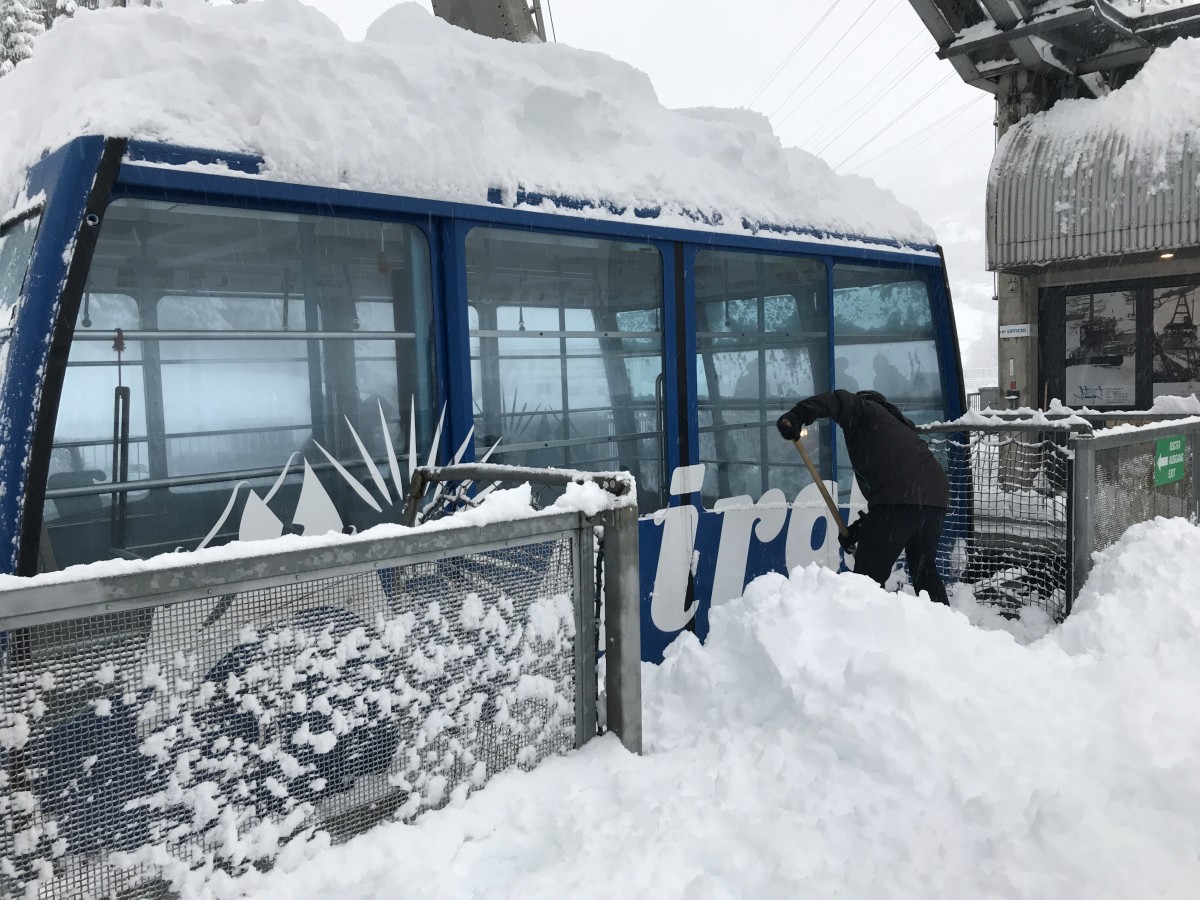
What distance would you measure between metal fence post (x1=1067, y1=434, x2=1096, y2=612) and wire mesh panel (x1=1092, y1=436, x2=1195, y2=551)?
13 centimetres

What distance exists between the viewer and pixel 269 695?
2090mm

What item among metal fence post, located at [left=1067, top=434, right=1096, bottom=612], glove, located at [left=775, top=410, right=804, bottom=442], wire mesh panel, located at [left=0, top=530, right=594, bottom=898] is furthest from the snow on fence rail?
metal fence post, located at [left=1067, top=434, right=1096, bottom=612]

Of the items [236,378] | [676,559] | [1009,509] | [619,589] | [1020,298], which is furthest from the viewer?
[1020,298]

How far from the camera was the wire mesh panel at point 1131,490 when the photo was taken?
526 centimetres

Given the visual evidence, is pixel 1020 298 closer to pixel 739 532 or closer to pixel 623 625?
pixel 739 532

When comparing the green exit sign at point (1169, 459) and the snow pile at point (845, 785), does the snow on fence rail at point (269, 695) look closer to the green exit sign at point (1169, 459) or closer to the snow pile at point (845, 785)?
the snow pile at point (845, 785)

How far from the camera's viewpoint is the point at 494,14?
6.64m

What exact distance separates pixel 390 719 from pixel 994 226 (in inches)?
501

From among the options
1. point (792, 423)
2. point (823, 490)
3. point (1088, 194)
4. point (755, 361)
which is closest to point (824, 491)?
point (823, 490)

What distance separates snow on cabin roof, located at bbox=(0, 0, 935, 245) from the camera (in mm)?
3311

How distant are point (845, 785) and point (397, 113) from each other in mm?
3166

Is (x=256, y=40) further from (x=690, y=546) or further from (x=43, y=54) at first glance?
(x=690, y=546)

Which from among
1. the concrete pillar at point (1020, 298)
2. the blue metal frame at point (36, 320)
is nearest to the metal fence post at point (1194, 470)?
the blue metal frame at point (36, 320)

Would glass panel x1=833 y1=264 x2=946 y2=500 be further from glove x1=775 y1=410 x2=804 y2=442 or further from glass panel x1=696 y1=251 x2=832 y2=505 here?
glove x1=775 y1=410 x2=804 y2=442
